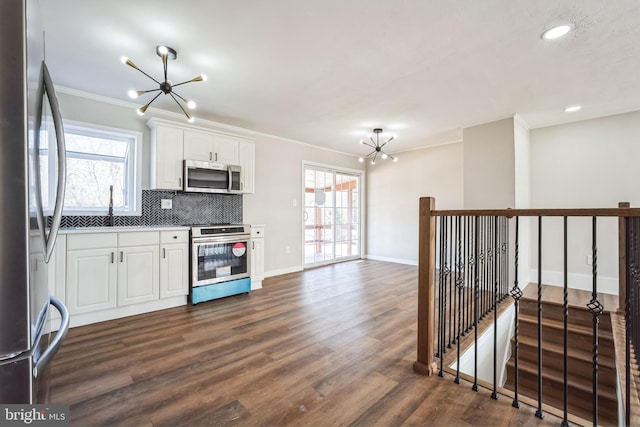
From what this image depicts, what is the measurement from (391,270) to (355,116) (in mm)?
2956

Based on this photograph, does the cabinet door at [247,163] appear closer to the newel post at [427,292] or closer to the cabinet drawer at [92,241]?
the cabinet drawer at [92,241]

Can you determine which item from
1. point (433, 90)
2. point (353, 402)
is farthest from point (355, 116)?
point (353, 402)

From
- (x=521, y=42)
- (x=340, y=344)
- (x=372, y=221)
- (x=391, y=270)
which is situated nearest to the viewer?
(x=521, y=42)

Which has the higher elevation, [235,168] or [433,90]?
[433,90]

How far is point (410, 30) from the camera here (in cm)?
206

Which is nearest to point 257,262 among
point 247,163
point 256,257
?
point 256,257

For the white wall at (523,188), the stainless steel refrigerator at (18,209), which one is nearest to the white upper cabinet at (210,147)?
the stainless steel refrigerator at (18,209)

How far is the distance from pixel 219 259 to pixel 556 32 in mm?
3952

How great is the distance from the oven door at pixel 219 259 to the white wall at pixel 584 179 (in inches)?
183

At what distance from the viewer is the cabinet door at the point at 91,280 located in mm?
2627

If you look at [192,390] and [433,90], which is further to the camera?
[433,90]

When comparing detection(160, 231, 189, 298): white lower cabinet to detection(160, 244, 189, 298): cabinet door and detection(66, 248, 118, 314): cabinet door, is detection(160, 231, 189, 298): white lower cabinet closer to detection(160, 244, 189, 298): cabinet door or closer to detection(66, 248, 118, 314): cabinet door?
detection(160, 244, 189, 298): cabinet door

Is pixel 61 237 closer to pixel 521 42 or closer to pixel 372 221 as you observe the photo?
pixel 521 42

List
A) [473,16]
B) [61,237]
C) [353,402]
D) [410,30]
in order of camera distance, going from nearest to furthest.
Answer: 1. [353,402]
2. [473,16]
3. [410,30]
4. [61,237]
